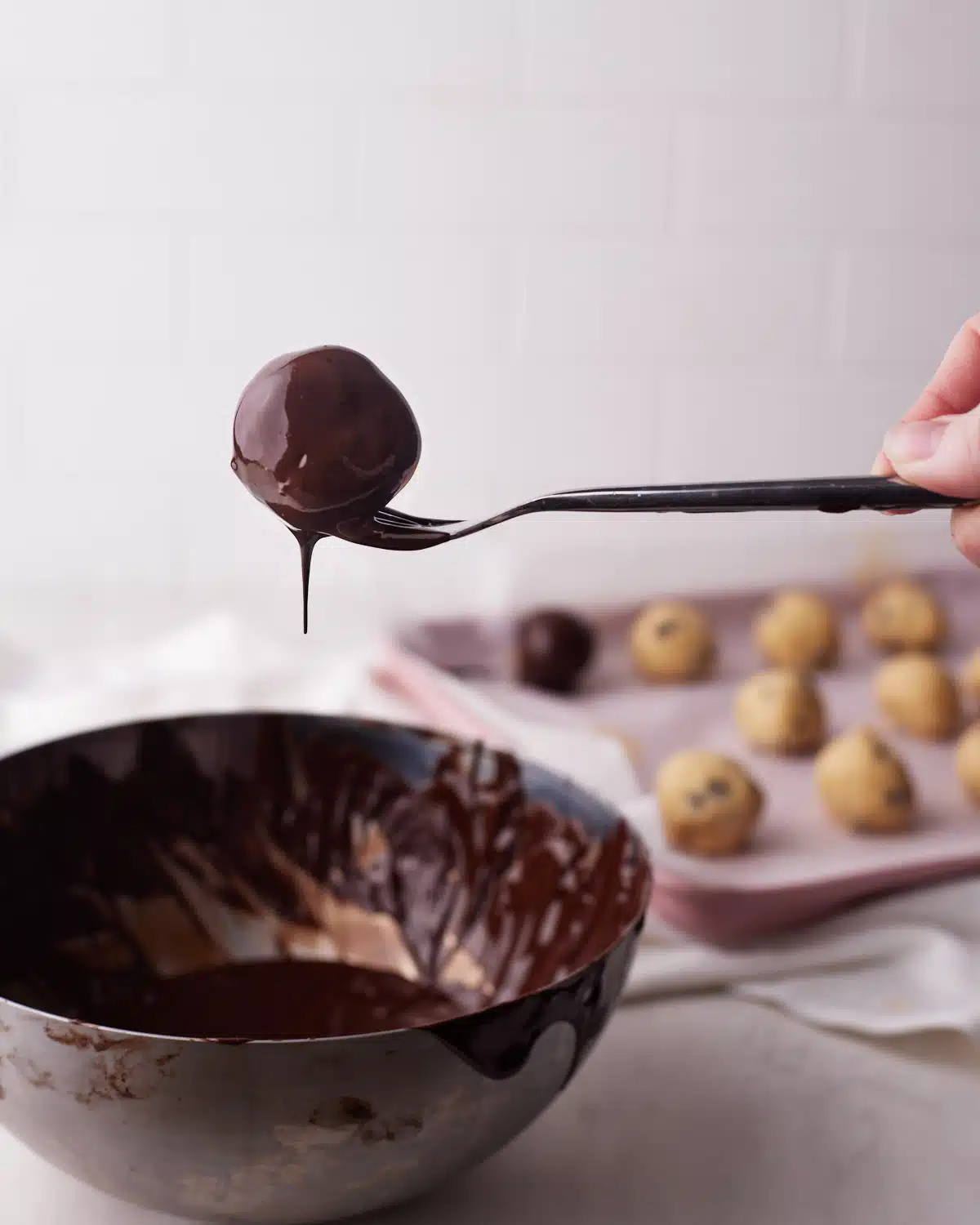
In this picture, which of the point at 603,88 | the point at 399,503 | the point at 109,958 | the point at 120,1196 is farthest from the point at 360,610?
the point at 120,1196

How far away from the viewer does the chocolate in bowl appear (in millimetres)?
564

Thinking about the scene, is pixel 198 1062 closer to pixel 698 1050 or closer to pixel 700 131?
pixel 698 1050

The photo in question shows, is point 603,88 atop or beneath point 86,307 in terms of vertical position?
atop

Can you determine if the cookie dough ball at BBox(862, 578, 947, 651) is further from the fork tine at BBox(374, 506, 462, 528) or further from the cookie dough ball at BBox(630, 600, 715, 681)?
the fork tine at BBox(374, 506, 462, 528)

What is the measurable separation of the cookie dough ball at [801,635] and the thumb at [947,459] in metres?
0.78

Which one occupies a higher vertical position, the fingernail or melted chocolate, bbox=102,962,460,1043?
the fingernail

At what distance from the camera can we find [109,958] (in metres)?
0.81

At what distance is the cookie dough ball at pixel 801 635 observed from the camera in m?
1.38

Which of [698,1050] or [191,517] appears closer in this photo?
[698,1050]

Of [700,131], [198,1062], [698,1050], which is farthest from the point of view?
[700,131]

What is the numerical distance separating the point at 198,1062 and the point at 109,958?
0.34m

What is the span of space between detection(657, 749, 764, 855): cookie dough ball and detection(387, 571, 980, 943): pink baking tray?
0.01 metres

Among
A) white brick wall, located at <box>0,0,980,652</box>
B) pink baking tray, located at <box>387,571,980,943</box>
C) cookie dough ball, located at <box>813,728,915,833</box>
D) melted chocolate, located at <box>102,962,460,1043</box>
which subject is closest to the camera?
melted chocolate, located at <box>102,962,460,1043</box>

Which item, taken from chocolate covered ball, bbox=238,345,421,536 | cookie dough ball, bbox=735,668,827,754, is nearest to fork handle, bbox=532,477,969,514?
chocolate covered ball, bbox=238,345,421,536
